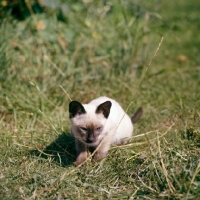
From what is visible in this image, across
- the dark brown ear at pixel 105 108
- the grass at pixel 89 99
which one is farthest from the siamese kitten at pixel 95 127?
the grass at pixel 89 99

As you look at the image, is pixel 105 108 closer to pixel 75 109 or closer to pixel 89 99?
pixel 75 109

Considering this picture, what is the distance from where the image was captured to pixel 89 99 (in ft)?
15.0

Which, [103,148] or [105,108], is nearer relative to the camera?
[105,108]

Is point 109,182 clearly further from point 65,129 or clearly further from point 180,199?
point 65,129

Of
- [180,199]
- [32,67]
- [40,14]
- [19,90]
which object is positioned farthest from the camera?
[40,14]

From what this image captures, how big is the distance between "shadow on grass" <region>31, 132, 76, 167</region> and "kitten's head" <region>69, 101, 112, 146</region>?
1.00ft

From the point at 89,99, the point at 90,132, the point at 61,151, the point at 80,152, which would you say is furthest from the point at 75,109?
the point at 89,99

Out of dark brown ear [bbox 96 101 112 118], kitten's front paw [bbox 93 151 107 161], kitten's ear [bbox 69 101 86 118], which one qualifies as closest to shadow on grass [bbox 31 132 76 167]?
kitten's front paw [bbox 93 151 107 161]

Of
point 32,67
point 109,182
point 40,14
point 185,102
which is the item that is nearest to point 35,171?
point 109,182

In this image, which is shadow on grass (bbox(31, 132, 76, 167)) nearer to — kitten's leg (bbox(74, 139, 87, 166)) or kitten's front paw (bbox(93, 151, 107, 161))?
kitten's leg (bbox(74, 139, 87, 166))

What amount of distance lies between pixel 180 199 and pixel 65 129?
1703mm

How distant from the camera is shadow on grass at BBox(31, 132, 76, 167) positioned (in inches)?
132

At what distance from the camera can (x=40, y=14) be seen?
5195mm

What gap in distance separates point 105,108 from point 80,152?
1.69 ft
